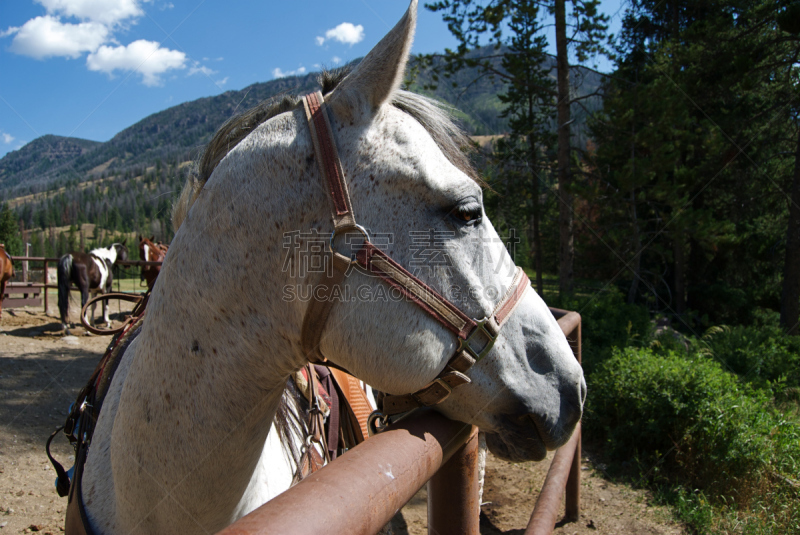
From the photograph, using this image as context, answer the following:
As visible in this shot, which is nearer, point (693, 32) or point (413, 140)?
point (413, 140)

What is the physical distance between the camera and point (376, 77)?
45.6 inches

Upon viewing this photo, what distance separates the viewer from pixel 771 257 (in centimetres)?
1328

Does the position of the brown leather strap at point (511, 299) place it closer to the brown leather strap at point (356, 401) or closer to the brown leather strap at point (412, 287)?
the brown leather strap at point (412, 287)

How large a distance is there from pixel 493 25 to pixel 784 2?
509 cm

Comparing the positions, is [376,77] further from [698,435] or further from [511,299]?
[698,435]

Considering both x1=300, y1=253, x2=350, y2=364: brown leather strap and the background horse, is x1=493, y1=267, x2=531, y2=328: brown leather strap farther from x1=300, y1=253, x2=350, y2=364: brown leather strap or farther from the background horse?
the background horse

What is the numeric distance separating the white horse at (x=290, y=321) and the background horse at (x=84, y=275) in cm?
985

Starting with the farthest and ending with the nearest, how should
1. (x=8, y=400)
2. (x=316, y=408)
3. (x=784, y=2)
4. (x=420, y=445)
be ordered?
(x=784, y=2) → (x=8, y=400) → (x=316, y=408) → (x=420, y=445)

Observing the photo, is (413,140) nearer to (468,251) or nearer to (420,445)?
(468,251)

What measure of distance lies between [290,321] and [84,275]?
1187 cm

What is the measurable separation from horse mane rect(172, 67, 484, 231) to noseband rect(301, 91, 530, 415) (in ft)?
0.70

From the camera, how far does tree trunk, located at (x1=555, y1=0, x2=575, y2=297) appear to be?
8414 mm

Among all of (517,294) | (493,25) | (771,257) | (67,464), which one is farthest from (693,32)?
(67,464)

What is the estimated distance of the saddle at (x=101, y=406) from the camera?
4.91 ft
